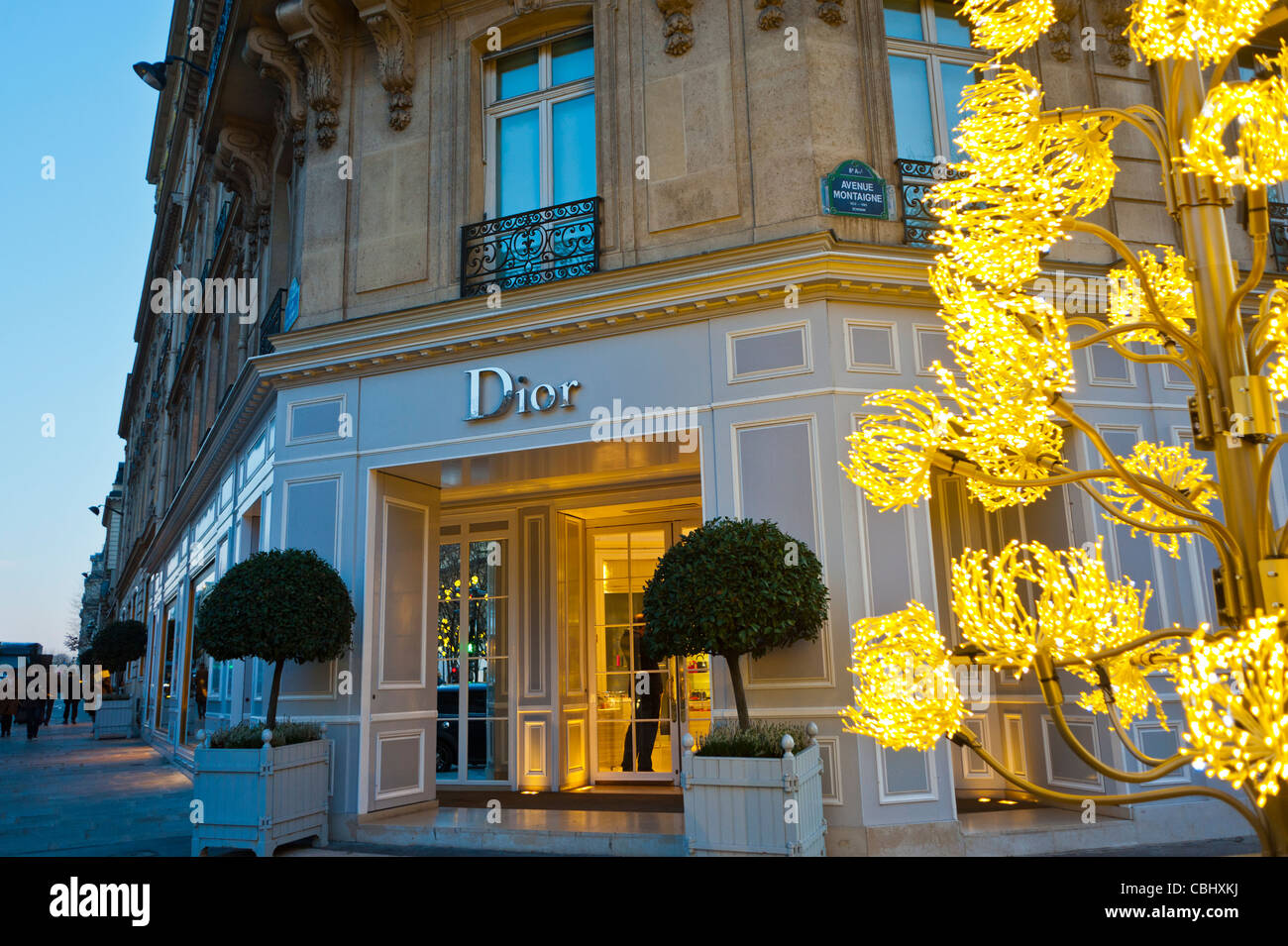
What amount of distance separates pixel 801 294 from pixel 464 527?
5587 mm

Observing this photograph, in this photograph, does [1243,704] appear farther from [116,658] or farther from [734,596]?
[116,658]

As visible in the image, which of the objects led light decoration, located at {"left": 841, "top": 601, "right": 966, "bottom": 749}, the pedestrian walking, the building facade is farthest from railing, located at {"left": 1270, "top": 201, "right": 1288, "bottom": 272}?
the pedestrian walking

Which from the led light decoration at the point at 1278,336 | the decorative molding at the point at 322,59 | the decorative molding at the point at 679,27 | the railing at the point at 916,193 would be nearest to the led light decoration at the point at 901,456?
the led light decoration at the point at 1278,336

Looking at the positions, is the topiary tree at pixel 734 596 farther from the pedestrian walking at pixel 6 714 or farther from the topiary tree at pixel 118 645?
the pedestrian walking at pixel 6 714

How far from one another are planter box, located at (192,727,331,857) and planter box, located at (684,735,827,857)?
142 inches

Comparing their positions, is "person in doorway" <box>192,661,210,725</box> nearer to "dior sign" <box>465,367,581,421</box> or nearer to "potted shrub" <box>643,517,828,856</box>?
"dior sign" <box>465,367,581,421</box>

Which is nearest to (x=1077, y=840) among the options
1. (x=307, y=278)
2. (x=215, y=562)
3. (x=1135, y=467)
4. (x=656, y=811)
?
(x=656, y=811)

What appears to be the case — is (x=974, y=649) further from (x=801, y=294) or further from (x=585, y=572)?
(x=585, y=572)

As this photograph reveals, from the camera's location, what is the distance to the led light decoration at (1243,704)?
2359 millimetres

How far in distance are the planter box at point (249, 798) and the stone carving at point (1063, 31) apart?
9258mm

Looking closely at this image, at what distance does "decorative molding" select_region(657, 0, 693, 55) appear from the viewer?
8.25 metres

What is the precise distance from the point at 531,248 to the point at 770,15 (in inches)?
117

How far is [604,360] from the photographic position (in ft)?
26.2

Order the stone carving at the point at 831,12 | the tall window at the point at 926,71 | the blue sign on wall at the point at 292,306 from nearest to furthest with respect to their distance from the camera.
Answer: the stone carving at the point at 831,12 → the tall window at the point at 926,71 → the blue sign on wall at the point at 292,306
